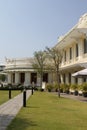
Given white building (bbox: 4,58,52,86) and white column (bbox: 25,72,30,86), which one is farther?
white column (bbox: 25,72,30,86)

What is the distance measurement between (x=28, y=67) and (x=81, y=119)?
5438 cm

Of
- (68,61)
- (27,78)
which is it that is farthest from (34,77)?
(68,61)

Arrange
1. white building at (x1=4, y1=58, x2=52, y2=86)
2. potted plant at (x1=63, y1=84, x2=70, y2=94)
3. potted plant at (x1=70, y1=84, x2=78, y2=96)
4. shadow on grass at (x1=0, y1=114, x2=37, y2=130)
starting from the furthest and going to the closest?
1. white building at (x1=4, y1=58, x2=52, y2=86)
2. potted plant at (x1=63, y1=84, x2=70, y2=94)
3. potted plant at (x1=70, y1=84, x2=78, y2=96)
4. shadow on grass at (x1=0, y1=114, x2=37, y2=130)

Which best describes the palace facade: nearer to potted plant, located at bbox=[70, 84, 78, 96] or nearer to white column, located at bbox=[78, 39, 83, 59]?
white column, located at bbox=[78, 39, 83, 59]

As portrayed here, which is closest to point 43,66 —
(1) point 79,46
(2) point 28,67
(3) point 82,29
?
(2) point 28,67

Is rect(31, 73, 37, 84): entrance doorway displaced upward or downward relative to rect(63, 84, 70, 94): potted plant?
upward

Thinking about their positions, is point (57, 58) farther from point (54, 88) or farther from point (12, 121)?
point (12, 121)

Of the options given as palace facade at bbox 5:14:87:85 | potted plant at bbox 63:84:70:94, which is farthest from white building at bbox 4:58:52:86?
potted plant at bbox 63:84:70:94

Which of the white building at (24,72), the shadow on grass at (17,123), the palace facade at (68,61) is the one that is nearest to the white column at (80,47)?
the palace facade at (68,61)

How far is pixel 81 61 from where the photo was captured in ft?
120

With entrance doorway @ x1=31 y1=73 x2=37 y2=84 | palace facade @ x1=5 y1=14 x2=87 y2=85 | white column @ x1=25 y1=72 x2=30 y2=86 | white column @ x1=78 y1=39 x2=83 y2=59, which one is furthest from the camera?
entrance doorway @ x1=31 y1=73 x2=37 y2=84

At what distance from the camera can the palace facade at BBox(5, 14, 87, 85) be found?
37.0 metres

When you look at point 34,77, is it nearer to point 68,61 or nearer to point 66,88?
point 68,61

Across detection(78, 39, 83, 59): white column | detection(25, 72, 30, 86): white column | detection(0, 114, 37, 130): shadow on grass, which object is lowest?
detection(0, 114, 37, 130): shadow on grass
